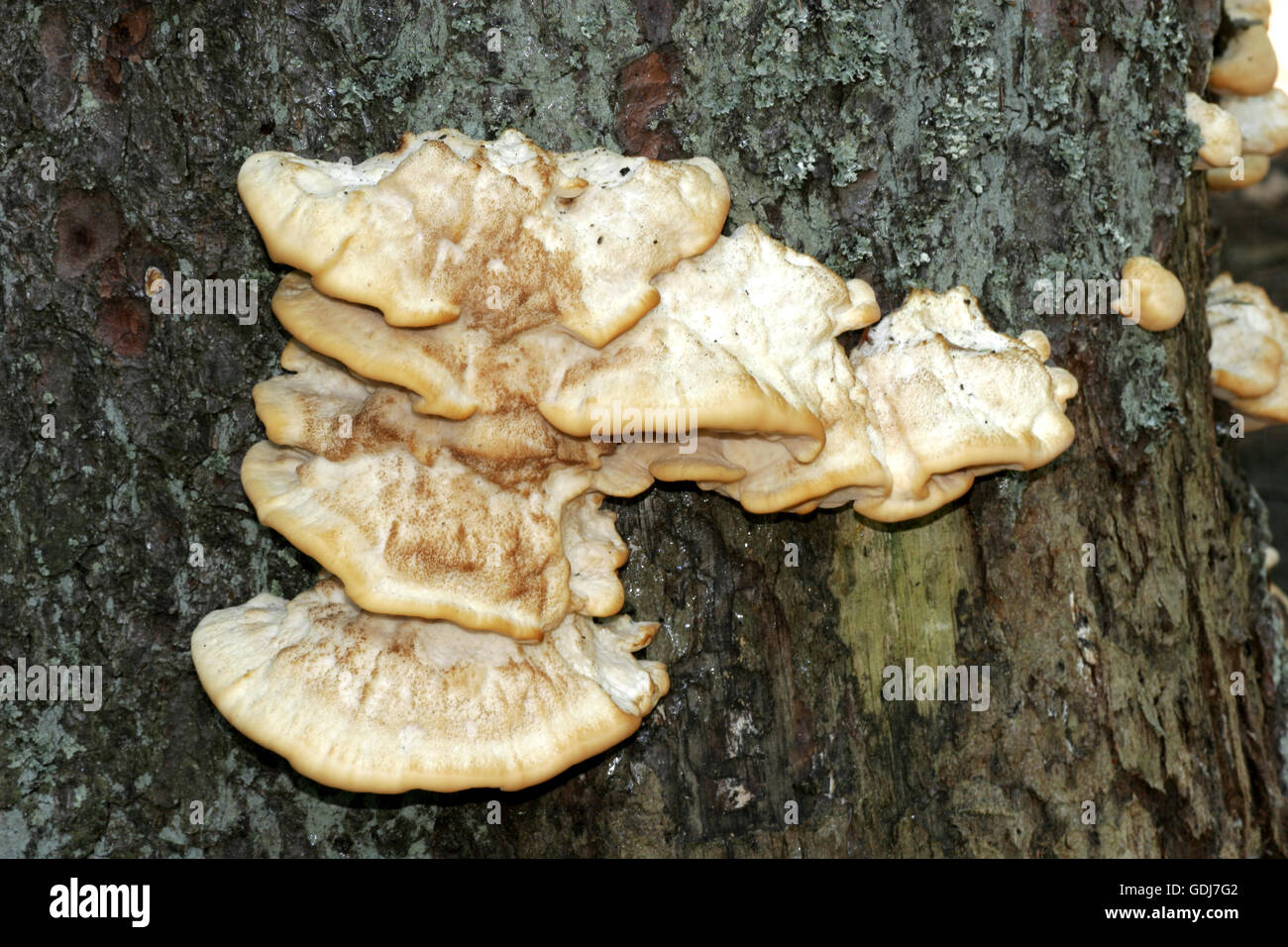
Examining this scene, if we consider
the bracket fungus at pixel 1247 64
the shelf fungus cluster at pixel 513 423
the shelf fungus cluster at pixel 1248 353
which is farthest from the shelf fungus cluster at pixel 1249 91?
the shelf fungus cluster at pixel 513 423

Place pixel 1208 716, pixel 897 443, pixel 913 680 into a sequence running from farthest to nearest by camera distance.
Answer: pixel 1208 716
pixel 913 680
pixel 897 443

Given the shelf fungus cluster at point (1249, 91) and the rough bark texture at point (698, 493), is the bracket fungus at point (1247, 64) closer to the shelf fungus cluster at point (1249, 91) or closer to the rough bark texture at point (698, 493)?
the shelf fungus cluster at point (1249, 91)

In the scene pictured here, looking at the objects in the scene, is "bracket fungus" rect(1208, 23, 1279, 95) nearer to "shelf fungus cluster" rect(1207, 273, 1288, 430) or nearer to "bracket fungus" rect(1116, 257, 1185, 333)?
"shelf fungus cluster" rect(1207, 273, 1288, 430)

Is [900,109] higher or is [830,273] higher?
[900,109]

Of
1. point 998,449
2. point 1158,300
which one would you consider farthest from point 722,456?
point 1158,300

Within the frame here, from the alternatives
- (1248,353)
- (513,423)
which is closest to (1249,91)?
(1248,353)

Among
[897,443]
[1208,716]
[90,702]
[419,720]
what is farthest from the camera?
[1208,716]

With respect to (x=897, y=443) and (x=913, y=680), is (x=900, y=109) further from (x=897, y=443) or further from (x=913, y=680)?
(x=913, y=680)
